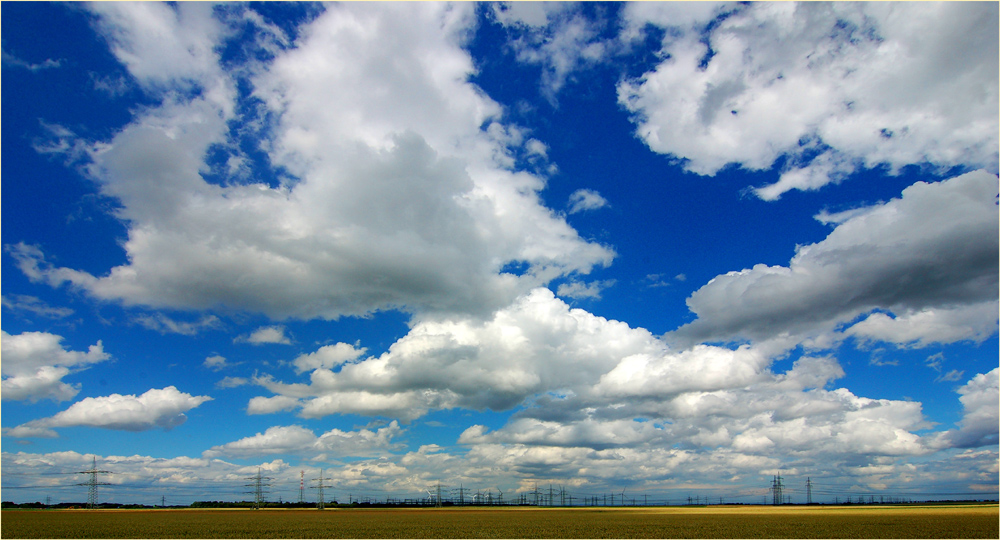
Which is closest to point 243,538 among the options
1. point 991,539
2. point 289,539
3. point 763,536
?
point 289,539

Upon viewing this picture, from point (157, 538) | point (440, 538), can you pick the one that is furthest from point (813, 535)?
point (157, 538)

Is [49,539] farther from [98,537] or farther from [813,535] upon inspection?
[813,535]

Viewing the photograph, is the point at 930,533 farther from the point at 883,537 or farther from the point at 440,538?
the point at 440,538

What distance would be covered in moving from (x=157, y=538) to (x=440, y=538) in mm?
42931

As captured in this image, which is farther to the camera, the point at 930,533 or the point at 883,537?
the point at 930,533

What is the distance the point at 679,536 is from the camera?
8625cm

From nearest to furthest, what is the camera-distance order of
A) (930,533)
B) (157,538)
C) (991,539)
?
(991,539)
(157,538)
(930,533)

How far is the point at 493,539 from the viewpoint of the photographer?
8231cm

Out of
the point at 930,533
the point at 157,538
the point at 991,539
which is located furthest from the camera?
the point at 930,533

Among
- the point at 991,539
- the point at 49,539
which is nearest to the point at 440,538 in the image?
the point at 49,539

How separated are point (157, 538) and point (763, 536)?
3686 inches

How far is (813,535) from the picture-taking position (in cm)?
8406

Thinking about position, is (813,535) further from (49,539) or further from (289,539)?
(49,539)

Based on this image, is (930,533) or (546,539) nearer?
(546,539)
